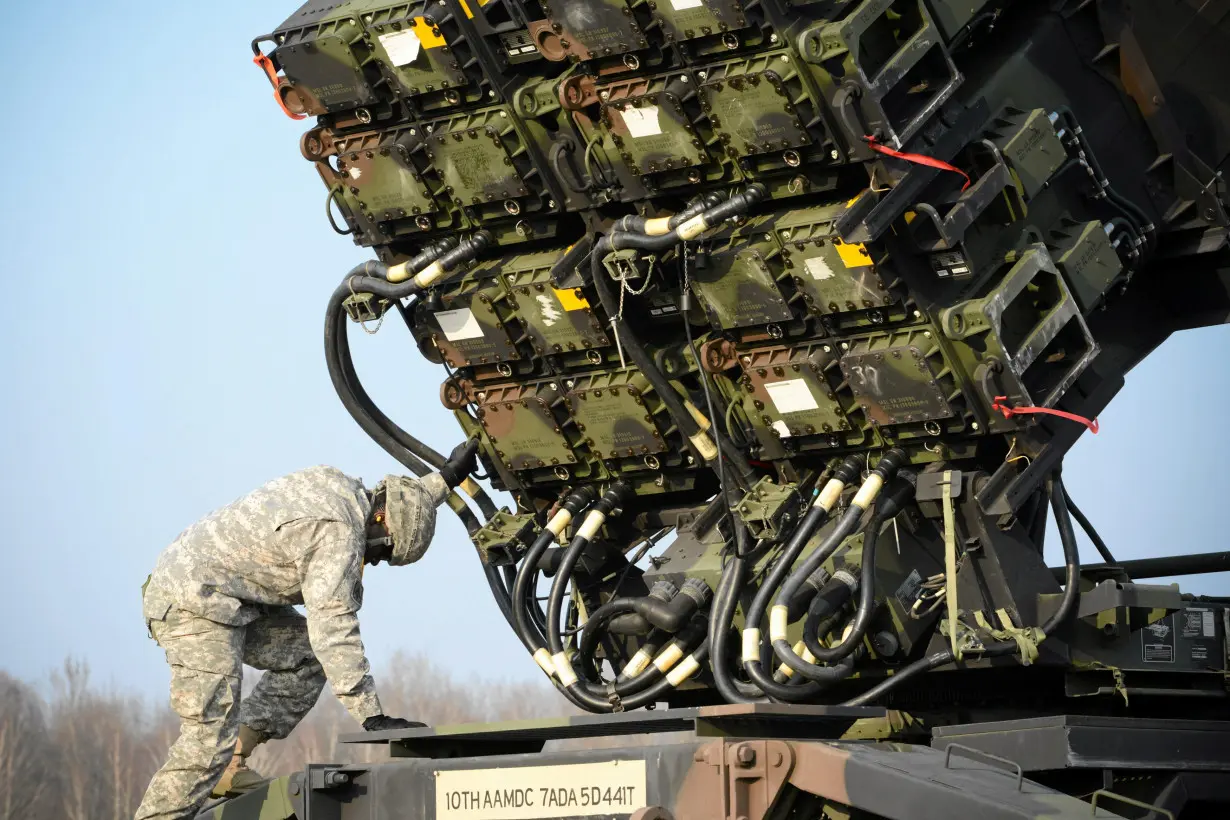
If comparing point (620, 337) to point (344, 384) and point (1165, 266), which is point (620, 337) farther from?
point (1165, 266)

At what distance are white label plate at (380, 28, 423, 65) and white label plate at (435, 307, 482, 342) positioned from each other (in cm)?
124

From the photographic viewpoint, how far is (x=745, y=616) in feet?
26.8

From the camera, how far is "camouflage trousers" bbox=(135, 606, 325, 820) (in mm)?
7605

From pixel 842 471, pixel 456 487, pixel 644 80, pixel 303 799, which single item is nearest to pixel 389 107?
pixel 644 80

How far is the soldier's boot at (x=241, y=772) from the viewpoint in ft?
Answer: 26.1

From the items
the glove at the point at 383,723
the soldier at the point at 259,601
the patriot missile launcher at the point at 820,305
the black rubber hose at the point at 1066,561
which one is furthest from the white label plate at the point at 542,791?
the black rubber hose at the point at 1066,561

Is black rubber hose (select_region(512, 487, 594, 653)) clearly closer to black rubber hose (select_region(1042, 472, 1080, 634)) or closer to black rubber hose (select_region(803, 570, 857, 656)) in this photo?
black rubber hose (select_region(803, 570, 857, 656))

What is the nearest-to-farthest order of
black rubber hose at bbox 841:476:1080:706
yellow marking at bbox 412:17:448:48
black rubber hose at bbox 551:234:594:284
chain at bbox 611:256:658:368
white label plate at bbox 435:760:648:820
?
1. white label plate at bbox 435:760:648:820
2. black rubber hose at bbox 841:476:1080:706
3. chain at bbox 611:256:658:368
4. yellow marking at bbox 412:17:448:48
5. black rubber hose at bbox 551:234:594:284

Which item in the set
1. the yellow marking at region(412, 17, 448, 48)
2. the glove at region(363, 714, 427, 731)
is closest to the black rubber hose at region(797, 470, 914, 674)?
the glove at region(363, 714, 427, 731)

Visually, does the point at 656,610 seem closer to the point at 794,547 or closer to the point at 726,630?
the point at 726,630

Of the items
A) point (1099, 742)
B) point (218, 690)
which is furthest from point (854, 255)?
point (218, 690)

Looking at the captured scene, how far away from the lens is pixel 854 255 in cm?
776

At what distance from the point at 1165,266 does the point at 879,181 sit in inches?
73.4

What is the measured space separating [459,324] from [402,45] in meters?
1.39
